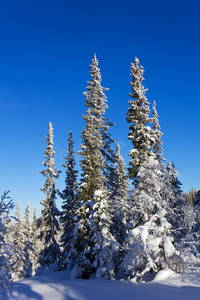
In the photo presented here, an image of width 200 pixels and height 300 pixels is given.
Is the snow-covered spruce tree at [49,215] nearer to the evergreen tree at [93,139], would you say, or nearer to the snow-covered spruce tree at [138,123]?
the evergreen tree at [93,139]

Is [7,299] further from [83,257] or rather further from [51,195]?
[51,195]

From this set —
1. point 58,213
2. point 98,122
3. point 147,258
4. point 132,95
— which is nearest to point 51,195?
point 58,213

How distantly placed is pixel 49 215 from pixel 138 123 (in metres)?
16.4

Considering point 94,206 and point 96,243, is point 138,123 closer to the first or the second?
point 94,206

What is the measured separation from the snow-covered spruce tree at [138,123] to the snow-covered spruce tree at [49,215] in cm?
1333

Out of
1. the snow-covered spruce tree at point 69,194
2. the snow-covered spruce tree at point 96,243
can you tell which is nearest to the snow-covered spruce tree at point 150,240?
the snow-covered spruce tree at point 96,243

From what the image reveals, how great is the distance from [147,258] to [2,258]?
7.30 m

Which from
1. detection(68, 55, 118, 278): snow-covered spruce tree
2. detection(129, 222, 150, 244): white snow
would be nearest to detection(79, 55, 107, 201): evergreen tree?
detection(68, 55, 118, 278): snow-covered spruce tree

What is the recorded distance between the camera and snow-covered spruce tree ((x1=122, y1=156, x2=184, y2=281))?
11828 millimetres

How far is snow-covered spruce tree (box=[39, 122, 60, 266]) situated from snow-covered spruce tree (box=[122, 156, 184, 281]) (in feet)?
50.0

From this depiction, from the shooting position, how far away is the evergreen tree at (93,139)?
1819 centimetres

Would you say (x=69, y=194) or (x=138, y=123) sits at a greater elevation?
(x=138, y=123)

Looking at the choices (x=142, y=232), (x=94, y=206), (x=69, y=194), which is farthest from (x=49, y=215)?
(x=142, y=232)

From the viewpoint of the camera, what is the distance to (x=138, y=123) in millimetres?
17906
